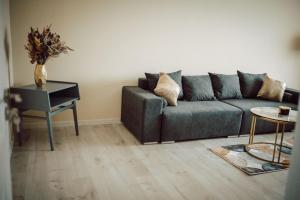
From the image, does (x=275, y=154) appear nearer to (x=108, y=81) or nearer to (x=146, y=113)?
(x=146, y=113)

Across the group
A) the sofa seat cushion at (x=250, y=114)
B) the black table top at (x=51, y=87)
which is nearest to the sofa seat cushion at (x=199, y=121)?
the sofa seat cushion at (x=250, y=114)

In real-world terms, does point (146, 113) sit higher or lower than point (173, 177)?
higher

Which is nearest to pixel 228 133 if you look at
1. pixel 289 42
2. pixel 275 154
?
pixel 275 154

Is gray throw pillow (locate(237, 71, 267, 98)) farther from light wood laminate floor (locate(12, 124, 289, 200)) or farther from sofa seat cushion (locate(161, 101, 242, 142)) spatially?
light wood laminate floor (locate(12, 124, 289, 200))

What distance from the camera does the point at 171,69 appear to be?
455cm

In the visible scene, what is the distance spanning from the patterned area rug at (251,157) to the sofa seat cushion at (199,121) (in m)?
0.32

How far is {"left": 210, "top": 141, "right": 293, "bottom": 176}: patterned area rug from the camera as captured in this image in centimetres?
306

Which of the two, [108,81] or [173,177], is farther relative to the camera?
[108,81]

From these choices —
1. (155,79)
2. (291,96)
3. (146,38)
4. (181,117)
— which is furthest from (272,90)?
(146,38)

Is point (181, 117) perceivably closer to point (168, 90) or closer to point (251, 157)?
point (168, 90)

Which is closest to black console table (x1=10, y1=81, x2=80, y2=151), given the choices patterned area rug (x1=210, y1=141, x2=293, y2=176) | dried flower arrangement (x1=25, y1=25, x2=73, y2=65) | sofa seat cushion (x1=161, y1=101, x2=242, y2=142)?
dried flower arrangement (x1=25, y1=25, x2=73, y2=65)

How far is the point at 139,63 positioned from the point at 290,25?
2.86 m

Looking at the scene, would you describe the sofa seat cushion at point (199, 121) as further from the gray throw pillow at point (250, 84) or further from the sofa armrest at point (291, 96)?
the sofa armrest at point (291, 96)

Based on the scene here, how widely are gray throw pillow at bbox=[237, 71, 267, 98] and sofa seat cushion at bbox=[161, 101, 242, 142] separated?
69 cm
